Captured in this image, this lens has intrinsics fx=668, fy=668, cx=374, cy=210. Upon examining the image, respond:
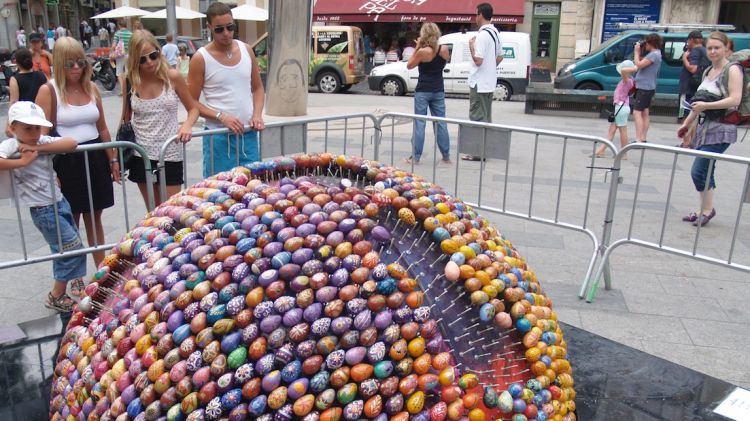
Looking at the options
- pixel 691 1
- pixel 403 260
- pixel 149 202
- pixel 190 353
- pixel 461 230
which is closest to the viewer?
pixel 190 353

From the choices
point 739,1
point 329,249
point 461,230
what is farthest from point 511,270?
point 739,1

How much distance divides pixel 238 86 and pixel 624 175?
584 centimetres

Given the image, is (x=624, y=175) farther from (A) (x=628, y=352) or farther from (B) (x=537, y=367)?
(B) (x=537, y=367)

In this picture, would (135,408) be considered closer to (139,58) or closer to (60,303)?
(60,303)

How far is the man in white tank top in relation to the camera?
4711 millimetres

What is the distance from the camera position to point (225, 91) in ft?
15.8

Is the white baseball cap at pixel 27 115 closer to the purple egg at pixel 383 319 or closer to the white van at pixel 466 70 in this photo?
the purple egg at pixel 383 319

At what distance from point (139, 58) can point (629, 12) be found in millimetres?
24890

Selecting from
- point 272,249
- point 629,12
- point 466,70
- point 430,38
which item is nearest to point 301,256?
point 272,249

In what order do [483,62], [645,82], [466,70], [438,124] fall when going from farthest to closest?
[466,70] → [645,82] → [483,62] → [438,124]

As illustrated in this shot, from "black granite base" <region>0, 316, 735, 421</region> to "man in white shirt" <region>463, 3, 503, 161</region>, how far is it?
5.72m

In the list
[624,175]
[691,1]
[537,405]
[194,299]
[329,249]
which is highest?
[691,1]

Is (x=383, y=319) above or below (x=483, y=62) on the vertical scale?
below

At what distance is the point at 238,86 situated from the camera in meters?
4.84
